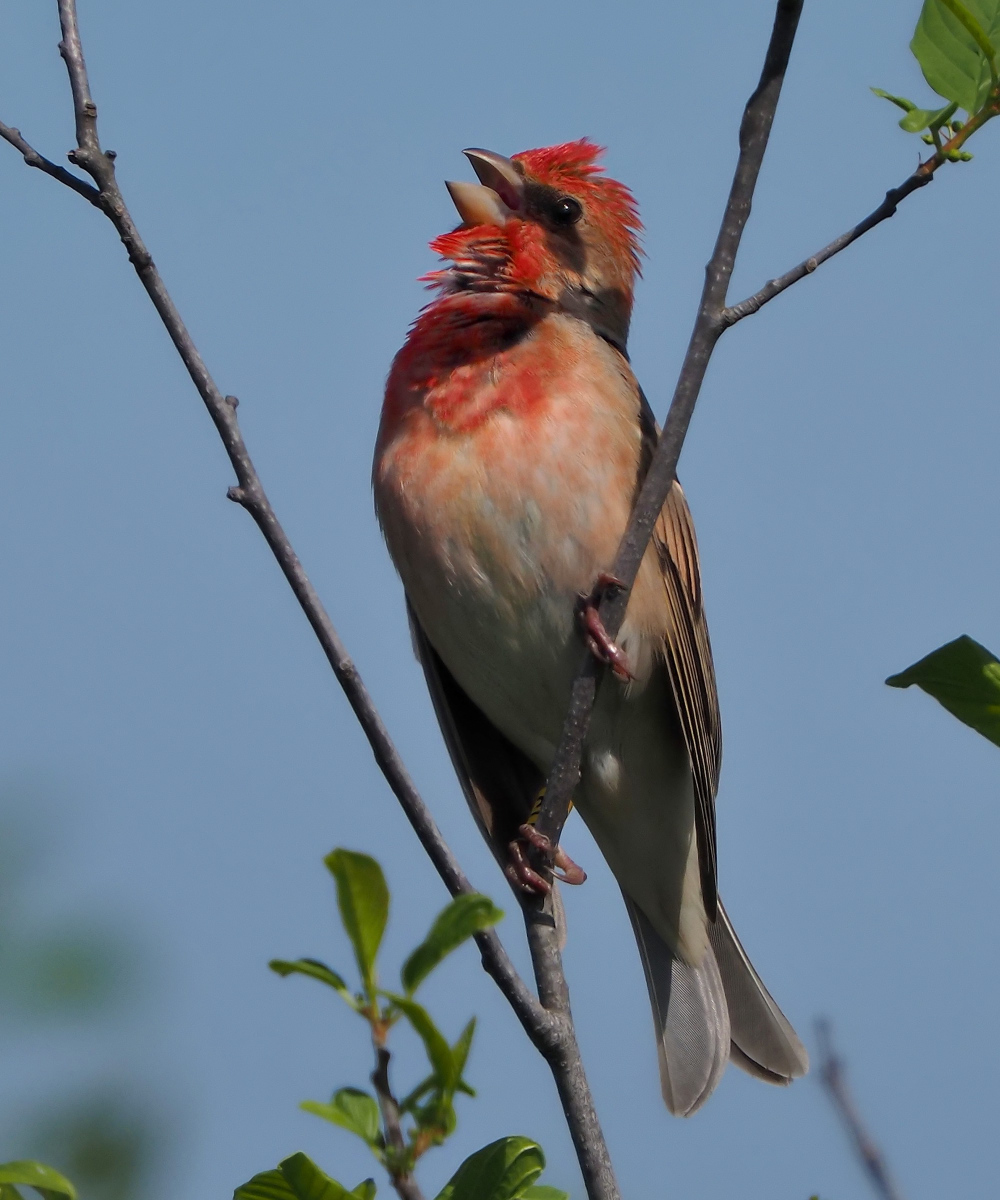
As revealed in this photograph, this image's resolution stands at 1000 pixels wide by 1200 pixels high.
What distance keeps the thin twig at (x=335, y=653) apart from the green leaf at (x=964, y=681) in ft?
4.00

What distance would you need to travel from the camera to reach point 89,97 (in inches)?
145

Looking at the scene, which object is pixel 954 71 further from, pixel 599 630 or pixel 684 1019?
pixel 684 1019

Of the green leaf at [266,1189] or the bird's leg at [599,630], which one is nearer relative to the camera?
A: the green leaf at [266,1189]

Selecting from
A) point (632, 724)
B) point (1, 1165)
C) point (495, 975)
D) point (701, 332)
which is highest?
point (701, 332)

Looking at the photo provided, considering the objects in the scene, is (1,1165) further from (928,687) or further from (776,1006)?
(776,1006)

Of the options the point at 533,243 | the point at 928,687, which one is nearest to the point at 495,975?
the point at 928,687

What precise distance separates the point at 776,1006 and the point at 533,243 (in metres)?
3.30

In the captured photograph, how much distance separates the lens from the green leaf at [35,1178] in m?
2.21

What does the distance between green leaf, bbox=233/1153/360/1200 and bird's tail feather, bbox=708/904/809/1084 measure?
12.4 feet

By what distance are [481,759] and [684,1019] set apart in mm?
1366

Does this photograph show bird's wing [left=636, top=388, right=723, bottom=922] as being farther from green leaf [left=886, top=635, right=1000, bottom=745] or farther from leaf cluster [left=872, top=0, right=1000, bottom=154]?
green leaf [left=886, top=635, right=1000, bottom=745]

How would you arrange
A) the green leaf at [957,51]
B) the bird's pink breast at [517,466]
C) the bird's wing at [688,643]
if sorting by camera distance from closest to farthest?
1. the green leaf at [957,51]
2. the bird's pink breast at [517,466]
3. the bird's wing at [688,643]

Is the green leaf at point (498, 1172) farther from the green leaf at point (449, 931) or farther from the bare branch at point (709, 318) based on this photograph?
the bare branch at point (709, 318)

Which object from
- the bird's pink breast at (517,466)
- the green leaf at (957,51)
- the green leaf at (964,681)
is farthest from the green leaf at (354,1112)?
the bird's pink breast at (517,466)
